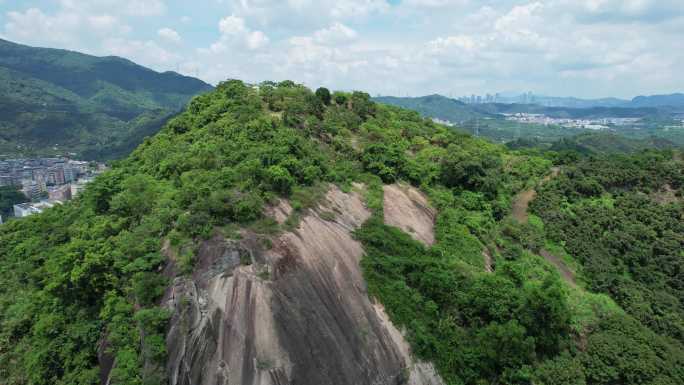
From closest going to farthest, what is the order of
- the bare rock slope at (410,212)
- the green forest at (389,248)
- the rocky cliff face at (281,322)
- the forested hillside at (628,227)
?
the rocky cliff face at (281,322)
the green forest at (389,248)
the bare rock slope at (410,212)
the forested hillside at (628,227)

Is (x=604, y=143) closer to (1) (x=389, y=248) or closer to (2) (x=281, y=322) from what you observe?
(1) (x=389, y=248)

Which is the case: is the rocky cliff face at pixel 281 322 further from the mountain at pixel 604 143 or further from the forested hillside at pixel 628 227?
the mountain at pixel 604 143

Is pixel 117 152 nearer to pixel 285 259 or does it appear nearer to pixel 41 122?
pixel 41 122

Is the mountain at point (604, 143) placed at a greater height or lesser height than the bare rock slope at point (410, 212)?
lesser

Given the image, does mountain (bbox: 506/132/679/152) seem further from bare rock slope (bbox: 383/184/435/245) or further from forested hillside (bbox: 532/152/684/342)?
bare rock slope (bbox: 383/184/435/245)

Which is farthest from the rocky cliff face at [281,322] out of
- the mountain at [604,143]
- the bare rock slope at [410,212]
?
the mountain at [604,143]

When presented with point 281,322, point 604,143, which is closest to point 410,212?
point 281,322
